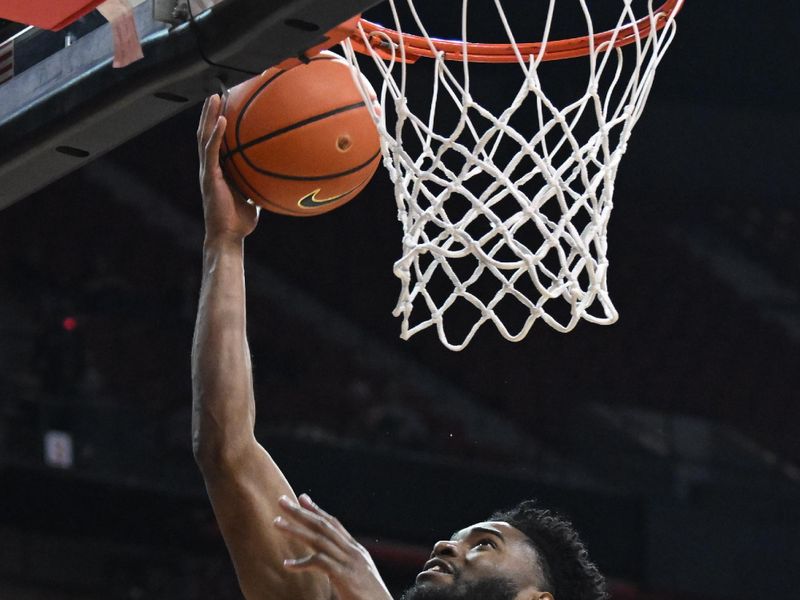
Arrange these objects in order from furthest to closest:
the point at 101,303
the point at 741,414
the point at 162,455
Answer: the point at 741,414, the point at 101,303, the point at 162,455

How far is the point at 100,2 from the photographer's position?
1.90 metres

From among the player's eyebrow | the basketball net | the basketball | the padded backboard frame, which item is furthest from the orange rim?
the player's eyebrow

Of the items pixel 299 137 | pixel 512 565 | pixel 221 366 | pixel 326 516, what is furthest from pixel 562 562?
pixel 299 137

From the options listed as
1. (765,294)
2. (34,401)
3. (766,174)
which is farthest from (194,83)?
(765,294)

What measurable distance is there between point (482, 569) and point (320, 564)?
473mm

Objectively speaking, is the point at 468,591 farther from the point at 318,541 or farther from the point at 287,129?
the point at 287,129

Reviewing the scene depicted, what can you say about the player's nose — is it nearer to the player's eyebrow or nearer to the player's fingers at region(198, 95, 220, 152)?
the player's eyebrow

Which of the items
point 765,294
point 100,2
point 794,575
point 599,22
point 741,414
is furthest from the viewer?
point 765,294

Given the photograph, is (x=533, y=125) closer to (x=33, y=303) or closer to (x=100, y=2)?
(x=33, y=303)

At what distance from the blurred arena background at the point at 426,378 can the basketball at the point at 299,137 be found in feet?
15.9

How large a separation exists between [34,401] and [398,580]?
2212 mm

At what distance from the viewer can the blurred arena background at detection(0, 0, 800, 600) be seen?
700cm

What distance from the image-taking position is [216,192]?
95.3 inches

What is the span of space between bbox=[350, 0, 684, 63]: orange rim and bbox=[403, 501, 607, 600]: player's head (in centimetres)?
94
